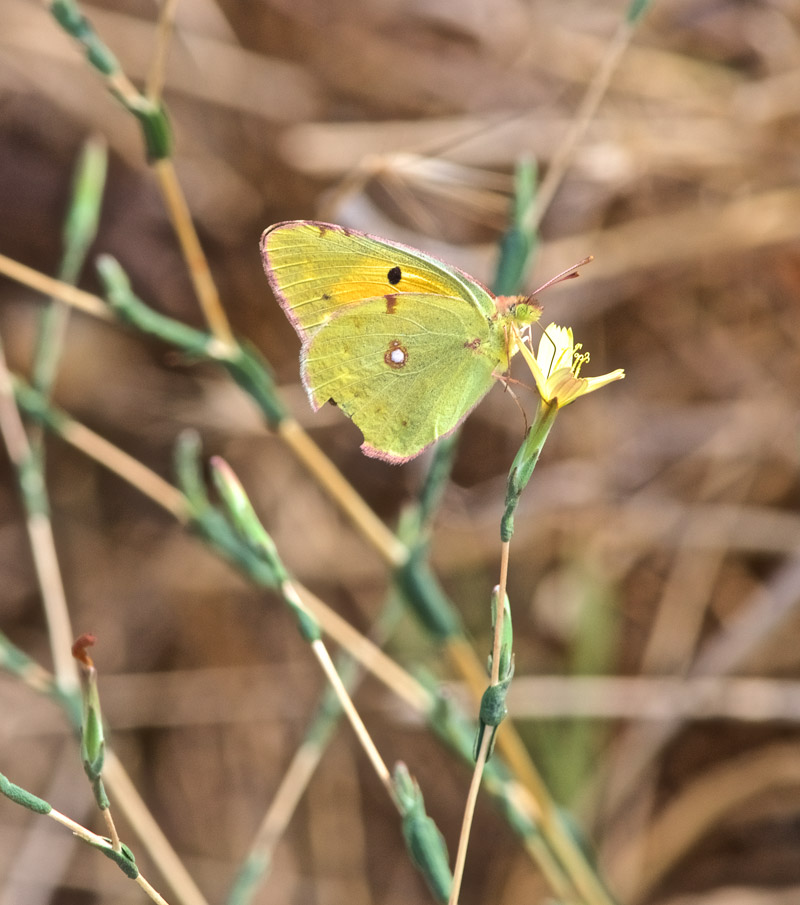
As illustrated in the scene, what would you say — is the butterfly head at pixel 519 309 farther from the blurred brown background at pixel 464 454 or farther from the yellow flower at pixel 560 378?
the blurred brown background at pixel 464 454

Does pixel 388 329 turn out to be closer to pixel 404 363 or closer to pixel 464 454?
pixel 404 363

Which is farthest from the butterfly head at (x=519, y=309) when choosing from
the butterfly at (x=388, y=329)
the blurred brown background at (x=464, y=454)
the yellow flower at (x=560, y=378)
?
the blurred brown background at (x=464, y=454)

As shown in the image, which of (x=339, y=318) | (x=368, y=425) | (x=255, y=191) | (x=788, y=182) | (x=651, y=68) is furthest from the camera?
(x=255, y=191)

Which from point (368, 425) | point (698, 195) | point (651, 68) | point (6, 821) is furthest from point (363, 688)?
point (651, 68)

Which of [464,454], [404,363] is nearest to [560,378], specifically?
[404,363]

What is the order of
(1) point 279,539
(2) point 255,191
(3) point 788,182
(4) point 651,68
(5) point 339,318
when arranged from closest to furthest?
(5) point 339,318, (3) point 788,182, (4) point 651,68, (1) point 279,539, (2) point 255,191

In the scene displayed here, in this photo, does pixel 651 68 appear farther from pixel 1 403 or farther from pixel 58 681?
pixel 58 681
